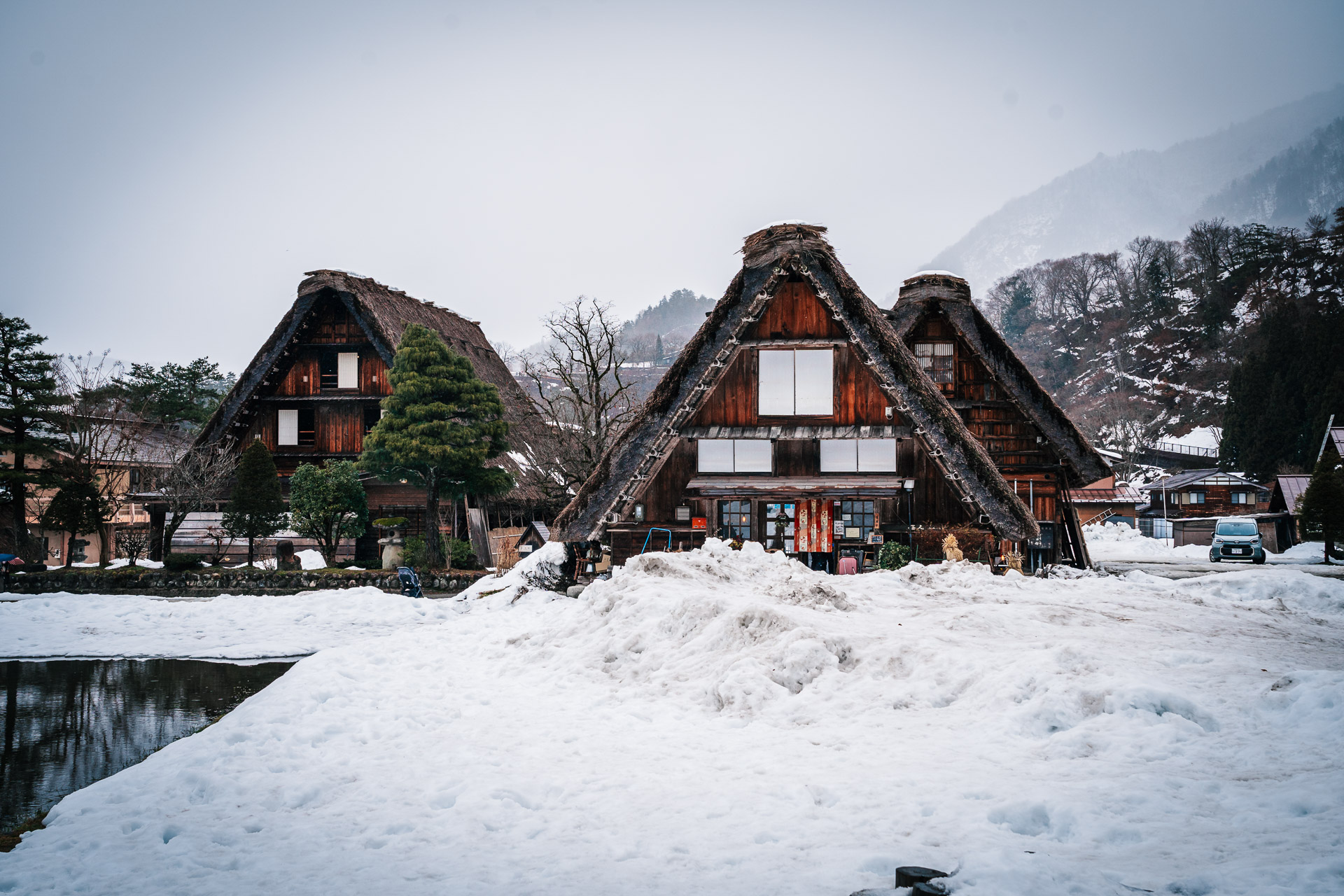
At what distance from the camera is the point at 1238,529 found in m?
28.3

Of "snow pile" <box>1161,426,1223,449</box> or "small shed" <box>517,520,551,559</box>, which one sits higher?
"snow pile" <box>1161,426,1223,449</box>

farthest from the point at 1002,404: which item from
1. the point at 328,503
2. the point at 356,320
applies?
the point at 356,320

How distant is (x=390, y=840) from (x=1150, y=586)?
13911 millimetres

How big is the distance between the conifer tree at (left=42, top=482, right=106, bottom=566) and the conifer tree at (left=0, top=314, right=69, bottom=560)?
5.26 feet

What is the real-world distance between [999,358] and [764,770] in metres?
16.5

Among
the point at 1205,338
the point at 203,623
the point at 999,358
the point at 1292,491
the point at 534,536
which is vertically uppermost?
the point at 1205,338

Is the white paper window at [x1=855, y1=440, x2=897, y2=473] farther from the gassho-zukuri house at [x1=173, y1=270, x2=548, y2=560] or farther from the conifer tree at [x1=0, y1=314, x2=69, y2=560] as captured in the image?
the conifer tree at [x1=0, y1=314, x2=69, y2=560]

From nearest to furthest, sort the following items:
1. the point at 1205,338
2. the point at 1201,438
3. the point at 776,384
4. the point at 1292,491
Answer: the point at 776,384, the point at 1292,491, the point at 1201,438, the point at 1205,338

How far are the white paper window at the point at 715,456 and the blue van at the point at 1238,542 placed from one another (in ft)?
70.1

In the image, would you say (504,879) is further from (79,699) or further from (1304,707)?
(79,699)

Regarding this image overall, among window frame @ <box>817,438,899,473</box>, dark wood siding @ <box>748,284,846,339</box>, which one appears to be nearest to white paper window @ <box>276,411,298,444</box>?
dark wood siding @ <box>748,284,846,339</box>

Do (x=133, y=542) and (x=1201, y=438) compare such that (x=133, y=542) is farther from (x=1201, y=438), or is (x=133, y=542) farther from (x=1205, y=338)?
(x=1205, y=338)

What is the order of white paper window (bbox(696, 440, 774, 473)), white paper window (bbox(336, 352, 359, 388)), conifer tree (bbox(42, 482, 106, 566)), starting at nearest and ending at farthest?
white paper window (bbox(696, 440, 774, 473))
conifer tree (bbox(42, 482, 106, 566))
white paper window (bbox(336, 352, 359, 388))

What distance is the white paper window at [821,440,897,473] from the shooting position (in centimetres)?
1720
